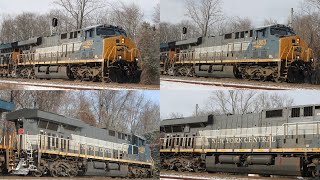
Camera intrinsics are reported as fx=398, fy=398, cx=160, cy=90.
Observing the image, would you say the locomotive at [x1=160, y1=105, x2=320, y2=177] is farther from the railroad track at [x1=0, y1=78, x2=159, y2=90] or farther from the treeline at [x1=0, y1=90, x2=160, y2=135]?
the railroad track at [x1=0, y1=78, x2=159, y2=90]

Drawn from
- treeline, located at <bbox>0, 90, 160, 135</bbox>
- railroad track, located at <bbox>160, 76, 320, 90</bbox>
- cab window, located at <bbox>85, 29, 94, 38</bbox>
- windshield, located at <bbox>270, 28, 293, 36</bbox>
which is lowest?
treeline, located at <bbox>0, 90, 160, 135</bbox>

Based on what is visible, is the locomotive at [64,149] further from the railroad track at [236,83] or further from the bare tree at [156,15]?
the bare tree at [156,15]

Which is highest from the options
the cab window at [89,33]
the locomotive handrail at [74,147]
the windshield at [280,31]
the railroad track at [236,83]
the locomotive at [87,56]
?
the windshield at [280,31]

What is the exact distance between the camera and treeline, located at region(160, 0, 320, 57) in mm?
9703

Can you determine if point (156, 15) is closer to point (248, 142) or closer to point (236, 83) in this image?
point (236, 83)

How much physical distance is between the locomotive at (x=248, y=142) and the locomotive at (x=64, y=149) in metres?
0.90

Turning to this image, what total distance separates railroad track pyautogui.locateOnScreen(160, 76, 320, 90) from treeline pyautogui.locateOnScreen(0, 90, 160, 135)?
986 millimetres

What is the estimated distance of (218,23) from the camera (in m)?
10.3

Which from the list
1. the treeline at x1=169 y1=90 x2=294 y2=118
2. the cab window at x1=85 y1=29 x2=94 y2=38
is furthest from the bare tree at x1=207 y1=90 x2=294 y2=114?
the cab window at x1=85 y1=29 x2=94 y2=38

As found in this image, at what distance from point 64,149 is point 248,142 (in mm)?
4096

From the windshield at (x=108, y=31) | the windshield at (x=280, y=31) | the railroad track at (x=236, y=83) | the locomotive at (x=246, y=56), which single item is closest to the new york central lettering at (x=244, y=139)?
the railroad track at (x=236, y=83)

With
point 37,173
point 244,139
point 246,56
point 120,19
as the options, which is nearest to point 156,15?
point 120,19

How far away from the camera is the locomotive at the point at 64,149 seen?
24.6 feet

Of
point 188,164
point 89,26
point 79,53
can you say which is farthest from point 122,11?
point 188,164
